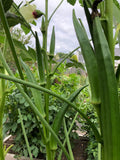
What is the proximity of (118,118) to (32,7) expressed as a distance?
319 mm

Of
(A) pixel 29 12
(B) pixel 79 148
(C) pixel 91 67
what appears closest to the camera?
(C) pixel 91 67

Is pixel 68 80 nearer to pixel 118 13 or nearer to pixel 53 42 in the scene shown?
pixel 53 42

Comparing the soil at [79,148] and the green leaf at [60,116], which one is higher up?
the green leaf at [60,116]

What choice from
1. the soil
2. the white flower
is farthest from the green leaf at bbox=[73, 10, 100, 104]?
the soil

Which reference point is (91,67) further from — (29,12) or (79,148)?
(79,148)

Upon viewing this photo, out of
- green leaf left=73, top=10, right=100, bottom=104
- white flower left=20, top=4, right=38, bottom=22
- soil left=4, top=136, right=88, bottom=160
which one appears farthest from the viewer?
soil left=4, top=136, right=88, bottom=160

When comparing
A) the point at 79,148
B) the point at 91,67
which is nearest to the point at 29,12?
the point at 91,67

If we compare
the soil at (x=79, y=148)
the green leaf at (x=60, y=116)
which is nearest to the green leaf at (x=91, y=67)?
the green leaf at (x=60, y=116)

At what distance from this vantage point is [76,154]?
3.22ft

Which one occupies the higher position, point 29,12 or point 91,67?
point 29,12

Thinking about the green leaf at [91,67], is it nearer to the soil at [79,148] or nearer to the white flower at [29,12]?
the white flower at [29,12]

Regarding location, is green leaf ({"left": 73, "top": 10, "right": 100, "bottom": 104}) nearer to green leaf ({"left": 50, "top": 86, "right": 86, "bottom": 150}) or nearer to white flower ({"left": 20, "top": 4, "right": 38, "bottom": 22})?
green leaf ({"left": 50, "top": 86, "right": 86, "bottom": 150})

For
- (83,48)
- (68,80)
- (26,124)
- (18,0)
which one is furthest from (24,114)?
(83,48)

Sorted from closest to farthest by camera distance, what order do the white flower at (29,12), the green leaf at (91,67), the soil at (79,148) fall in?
the green leaf at (91,67), the white flower at (29,12), the soil at (79,148)
